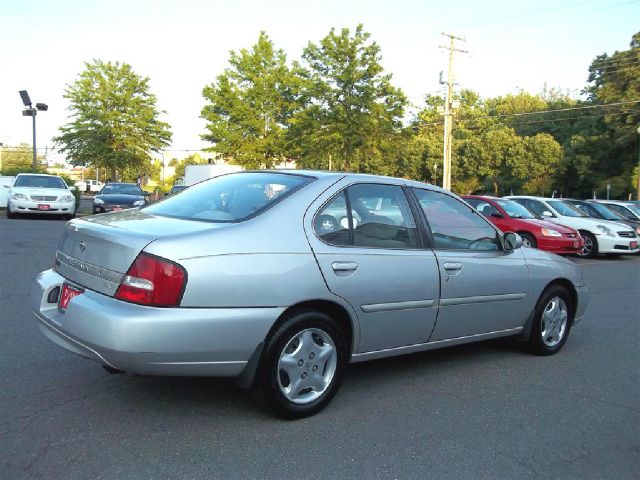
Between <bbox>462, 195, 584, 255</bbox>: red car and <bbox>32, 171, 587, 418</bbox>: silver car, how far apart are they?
8.97 meters

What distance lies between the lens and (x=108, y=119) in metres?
40.0

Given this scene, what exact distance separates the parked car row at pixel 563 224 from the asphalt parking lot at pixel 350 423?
25.7 feet

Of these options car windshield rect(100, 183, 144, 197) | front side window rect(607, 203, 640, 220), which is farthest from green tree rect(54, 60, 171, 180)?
front side window rect(607, 203, 640, 220)

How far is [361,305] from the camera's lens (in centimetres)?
385

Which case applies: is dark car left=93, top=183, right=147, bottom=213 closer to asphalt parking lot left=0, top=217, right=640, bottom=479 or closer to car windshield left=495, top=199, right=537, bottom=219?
car windshield left=495, top=199, right=537, bottom=219

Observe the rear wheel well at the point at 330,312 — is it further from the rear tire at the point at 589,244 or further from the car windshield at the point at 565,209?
the car windshield at the point at 565,209

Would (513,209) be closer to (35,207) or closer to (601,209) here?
(601,209)

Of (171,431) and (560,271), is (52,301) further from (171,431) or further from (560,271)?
(560,271)

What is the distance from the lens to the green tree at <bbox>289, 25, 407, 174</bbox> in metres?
30.0

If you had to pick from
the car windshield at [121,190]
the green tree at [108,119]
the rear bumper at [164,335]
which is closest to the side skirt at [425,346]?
the rear bumper at [164,335]

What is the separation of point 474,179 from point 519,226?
4544cm

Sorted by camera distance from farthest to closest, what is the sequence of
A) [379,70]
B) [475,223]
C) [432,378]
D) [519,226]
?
[379,70], [519,226], [475,223], [432,378]

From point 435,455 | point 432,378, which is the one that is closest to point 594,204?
point 432,378

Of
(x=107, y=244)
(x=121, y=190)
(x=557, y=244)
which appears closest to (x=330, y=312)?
(x=107, y=244)
